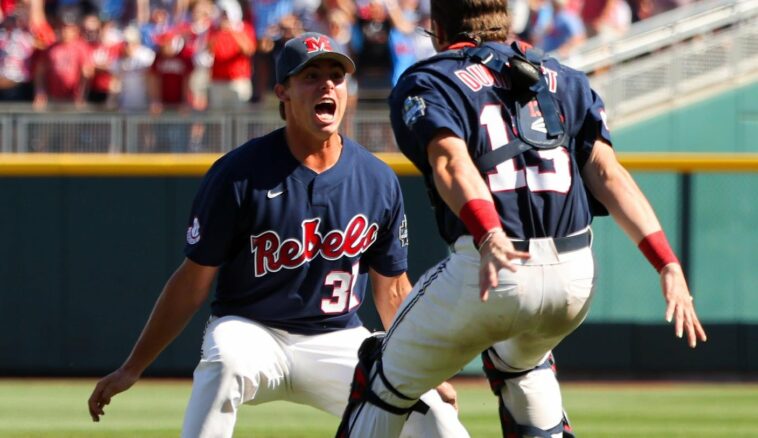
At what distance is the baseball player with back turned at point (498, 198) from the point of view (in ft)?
15.5

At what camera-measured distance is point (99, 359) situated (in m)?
12.6

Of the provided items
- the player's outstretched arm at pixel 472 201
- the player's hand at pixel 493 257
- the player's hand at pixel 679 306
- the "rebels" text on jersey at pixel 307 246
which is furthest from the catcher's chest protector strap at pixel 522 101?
the "rebels" text on jersey at pixel 307 246

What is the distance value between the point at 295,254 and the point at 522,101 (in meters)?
1.21

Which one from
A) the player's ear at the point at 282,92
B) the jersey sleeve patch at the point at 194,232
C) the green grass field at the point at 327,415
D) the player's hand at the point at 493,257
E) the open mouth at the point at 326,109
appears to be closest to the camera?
the player's hand at the point at 493,257

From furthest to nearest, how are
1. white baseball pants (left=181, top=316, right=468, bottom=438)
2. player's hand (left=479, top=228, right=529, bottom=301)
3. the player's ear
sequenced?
the player's ear
white baseball pants (left=181, top=316, right=468, bottom=438)
player's hand (left=479, top=228, right=529, bottom=301)

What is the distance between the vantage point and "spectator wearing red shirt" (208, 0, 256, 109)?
14414mm

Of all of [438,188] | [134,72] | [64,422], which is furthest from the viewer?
[134,72]

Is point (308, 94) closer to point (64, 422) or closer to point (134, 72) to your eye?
point (64, 422)

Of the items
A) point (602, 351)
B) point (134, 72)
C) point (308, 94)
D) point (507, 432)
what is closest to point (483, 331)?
point (507, 432)

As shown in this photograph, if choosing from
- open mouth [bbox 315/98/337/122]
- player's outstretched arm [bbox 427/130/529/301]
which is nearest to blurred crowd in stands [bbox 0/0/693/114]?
open mouth [bbox 315/98/337/122]

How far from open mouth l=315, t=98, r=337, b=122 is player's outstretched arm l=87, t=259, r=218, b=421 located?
0.75 meters

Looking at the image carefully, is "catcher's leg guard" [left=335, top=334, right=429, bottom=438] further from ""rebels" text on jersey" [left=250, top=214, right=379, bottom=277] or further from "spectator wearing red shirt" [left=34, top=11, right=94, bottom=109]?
"spectator wearing red shirt" [left=34, top=11, right=94, bottom=109]

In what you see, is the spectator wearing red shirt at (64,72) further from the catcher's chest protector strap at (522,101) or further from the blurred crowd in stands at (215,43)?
the catcher's chest protector strap at (522,101)

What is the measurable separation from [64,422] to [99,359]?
3049mm
